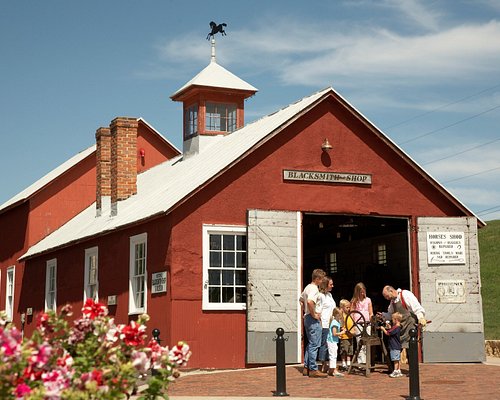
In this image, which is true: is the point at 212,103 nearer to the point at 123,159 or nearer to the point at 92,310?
the point at 123,159

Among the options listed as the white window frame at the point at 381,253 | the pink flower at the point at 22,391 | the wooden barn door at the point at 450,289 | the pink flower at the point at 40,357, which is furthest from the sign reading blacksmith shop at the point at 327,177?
the pink flower at the point at 22,391

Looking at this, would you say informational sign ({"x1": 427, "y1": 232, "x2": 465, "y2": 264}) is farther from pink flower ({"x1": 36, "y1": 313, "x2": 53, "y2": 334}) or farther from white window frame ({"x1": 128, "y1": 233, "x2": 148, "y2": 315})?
pink flower ({"x1": 36, "y1": 313, "x2": 53, "y2": 334})

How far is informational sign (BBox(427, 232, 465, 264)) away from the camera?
2033cm

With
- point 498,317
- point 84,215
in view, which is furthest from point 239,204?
point 498,317

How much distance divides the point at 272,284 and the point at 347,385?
4.15 m

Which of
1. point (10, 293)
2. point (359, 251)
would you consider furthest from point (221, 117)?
point (10, 293)

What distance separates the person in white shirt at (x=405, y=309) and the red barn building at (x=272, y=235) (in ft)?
9.00

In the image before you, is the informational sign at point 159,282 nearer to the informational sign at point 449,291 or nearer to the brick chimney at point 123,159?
the informational sign at point 449,291

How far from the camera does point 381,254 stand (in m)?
25.0

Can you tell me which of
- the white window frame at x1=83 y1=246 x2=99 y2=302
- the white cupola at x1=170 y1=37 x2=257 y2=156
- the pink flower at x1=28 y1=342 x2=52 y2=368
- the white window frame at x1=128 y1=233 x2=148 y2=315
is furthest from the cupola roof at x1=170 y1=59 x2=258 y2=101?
the pink flower at x1=28 y1=342 x2=52 y2=368

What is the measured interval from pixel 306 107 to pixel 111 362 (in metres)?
13.2

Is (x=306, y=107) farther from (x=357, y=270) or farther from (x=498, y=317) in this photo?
(x=498, y=317)

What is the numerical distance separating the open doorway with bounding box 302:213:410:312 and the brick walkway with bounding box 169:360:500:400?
4339 mm

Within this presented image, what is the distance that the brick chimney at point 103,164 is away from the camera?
2728cm
